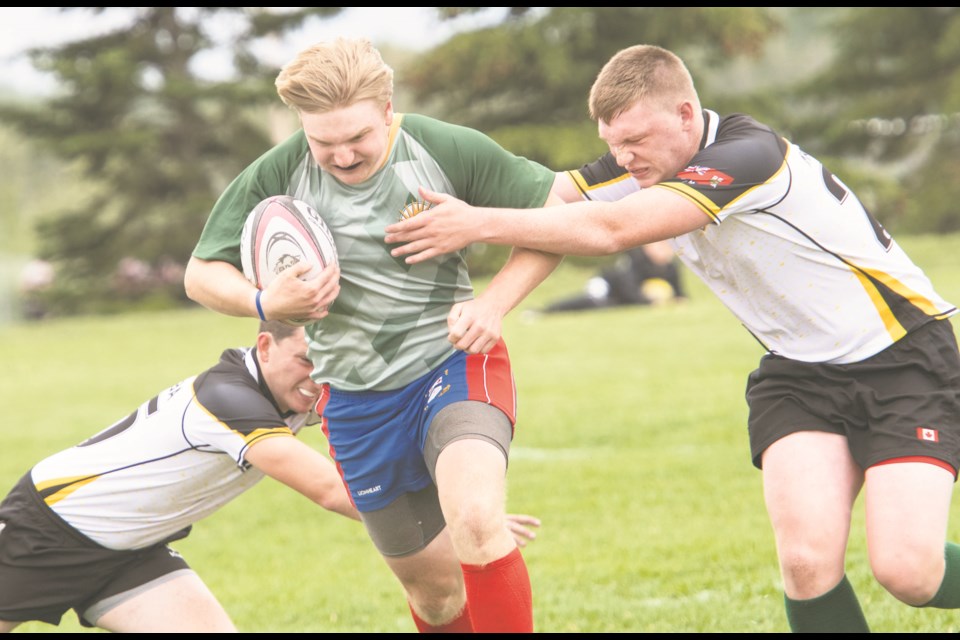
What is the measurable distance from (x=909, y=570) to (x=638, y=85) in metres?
1.72

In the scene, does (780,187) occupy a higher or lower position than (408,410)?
higher

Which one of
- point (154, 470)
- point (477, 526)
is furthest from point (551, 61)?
point (477, 526)

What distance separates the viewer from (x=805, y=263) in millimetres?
4000

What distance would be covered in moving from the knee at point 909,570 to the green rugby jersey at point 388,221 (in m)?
1.52

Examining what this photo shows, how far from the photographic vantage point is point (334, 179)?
3998 mm

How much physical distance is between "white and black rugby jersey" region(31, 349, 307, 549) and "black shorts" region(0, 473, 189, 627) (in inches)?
1.8

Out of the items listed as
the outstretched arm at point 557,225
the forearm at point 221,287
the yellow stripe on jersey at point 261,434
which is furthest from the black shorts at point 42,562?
the outstretched arm at point 557,225

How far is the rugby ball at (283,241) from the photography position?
3777 mm

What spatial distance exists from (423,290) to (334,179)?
46cm

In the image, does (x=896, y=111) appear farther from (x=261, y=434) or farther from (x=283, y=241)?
(x=283, y=241)

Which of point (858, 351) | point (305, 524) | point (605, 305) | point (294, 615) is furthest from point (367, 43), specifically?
point (605, 305)

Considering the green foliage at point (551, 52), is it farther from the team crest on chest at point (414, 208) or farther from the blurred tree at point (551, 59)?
the team crest on chest at point (414, 208)

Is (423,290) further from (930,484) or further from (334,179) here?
(930,484)

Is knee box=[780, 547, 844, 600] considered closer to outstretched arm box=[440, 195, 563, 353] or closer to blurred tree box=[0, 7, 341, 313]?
outstretched arm box=[440, 195, 563, 353]
